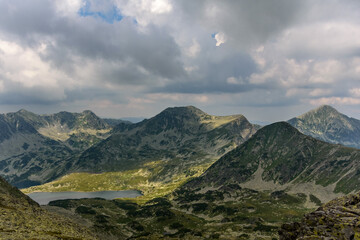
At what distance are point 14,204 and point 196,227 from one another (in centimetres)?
14205

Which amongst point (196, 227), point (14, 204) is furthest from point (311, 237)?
point (196, 227)

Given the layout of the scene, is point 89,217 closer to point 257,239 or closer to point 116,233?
point 116,233

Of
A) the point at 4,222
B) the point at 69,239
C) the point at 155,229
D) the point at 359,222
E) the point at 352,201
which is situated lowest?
the point at 155,229

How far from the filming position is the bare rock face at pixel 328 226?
1099 inches

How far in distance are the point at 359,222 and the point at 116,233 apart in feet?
532

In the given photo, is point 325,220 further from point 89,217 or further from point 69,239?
point 89,217

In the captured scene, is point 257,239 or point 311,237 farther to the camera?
point 257,239

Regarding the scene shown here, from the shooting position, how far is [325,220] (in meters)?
31.8

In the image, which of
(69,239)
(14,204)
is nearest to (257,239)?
(69,239)

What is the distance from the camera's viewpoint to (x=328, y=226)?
30.6 meters

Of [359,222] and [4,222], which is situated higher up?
[359,222]

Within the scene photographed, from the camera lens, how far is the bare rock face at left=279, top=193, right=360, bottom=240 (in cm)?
2792

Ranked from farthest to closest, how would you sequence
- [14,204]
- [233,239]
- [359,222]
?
[233,239] → [14,204] → [359,222]

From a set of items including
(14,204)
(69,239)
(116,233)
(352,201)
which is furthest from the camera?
(116,233)
